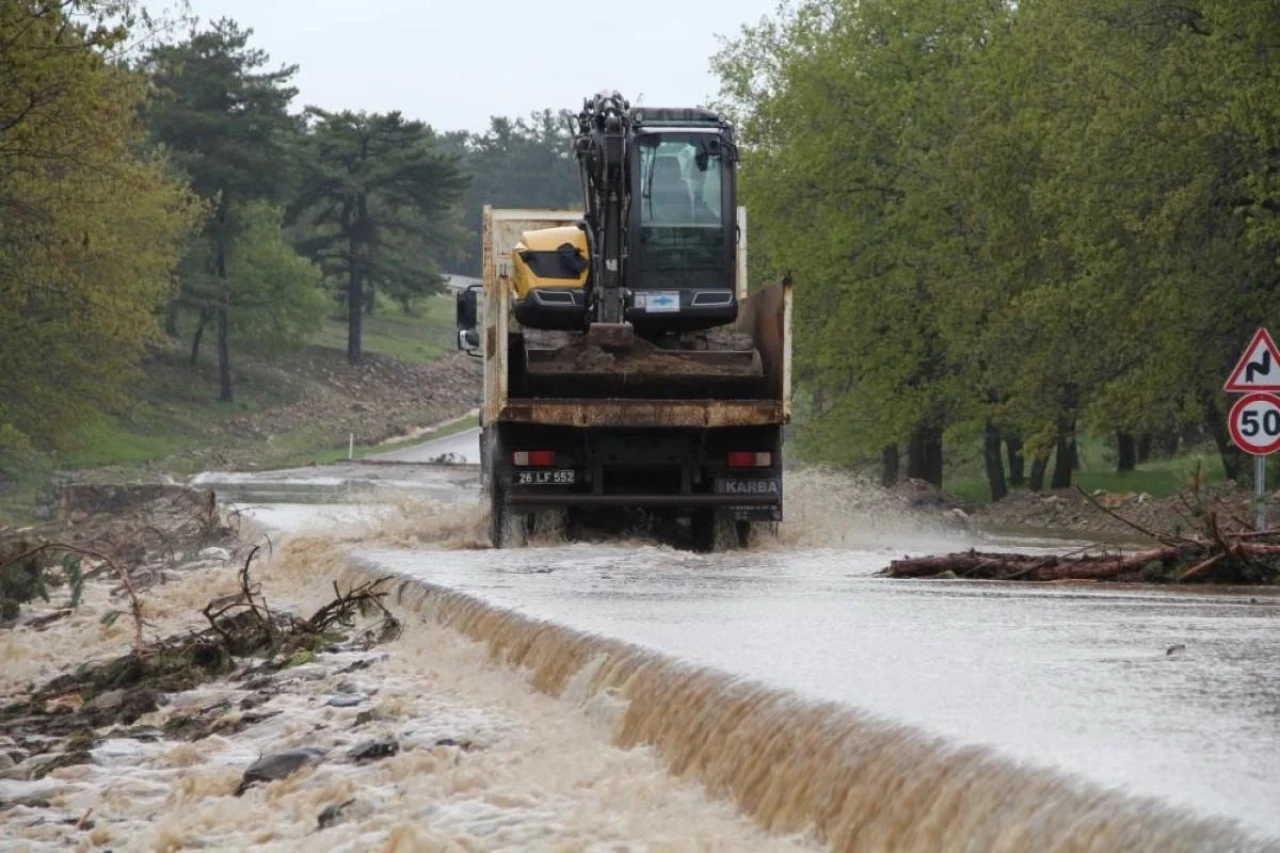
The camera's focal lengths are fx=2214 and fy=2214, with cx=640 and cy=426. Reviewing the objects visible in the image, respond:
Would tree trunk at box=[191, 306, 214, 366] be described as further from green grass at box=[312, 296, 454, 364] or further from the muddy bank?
the muddy bank

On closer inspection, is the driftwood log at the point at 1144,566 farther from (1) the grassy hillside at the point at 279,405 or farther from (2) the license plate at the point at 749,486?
(1) the grassy hillside at the point at 279,405

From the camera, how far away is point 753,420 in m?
19.3

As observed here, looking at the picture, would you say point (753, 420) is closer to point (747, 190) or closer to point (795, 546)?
point (795, 546)

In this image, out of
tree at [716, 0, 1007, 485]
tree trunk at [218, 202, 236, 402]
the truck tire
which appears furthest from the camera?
tree trunk at [218, 202, 236, 402]

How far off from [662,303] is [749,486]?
7.49 feet

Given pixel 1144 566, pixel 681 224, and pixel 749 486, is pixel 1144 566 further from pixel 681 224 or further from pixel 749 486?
pixel 681 224

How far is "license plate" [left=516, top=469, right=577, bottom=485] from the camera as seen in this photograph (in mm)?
19766

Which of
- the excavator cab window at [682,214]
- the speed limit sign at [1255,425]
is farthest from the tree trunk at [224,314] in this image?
the speed limit sign at [1255,425]

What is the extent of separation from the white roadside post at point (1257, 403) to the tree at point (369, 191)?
68.9 metres

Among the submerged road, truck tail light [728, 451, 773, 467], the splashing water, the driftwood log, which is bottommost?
the splashing water

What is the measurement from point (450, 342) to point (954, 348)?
74.4m

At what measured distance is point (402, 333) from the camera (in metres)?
113

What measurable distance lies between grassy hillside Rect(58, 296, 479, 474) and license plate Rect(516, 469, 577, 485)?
36.8m

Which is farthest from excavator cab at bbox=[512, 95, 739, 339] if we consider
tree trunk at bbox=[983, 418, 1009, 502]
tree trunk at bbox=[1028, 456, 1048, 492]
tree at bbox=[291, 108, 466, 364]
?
tree at bbox=[291, 108, 466, 364]
